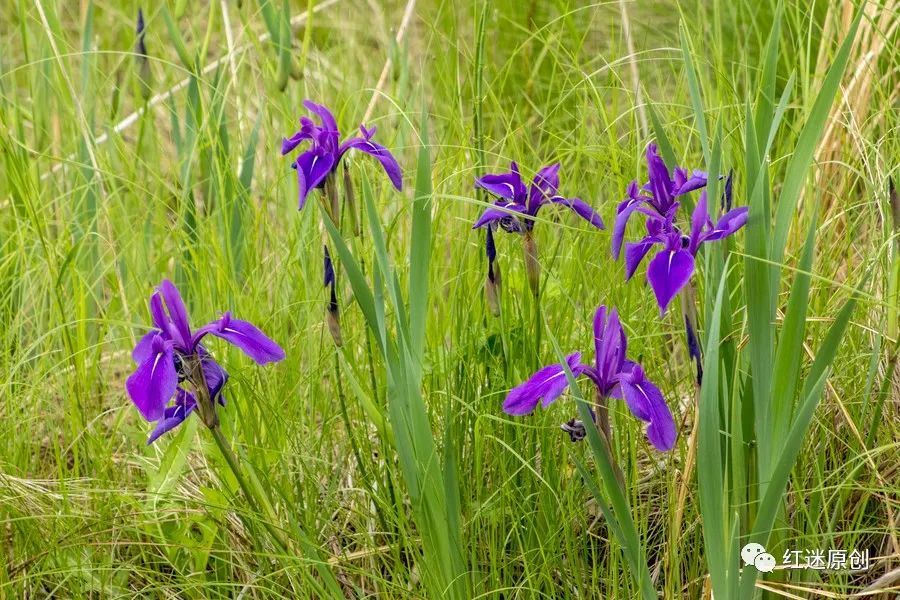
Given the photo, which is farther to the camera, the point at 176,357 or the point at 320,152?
the point at 320,152

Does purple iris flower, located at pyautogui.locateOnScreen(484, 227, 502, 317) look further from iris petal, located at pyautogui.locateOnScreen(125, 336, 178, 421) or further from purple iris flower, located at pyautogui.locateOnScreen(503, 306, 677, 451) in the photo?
iris petal, located at pyautogui.locateOnScreen(125, 336, 178, 421)

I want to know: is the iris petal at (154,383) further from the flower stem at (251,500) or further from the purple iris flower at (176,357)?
the flower stem at (251,500)

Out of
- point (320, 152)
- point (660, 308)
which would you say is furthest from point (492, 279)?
point (660, 308)

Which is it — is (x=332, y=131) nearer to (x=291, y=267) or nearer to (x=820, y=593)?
(x=291, y=267)

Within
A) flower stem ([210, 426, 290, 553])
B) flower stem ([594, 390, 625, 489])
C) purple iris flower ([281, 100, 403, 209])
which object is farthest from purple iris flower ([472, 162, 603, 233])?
flower stem ([210, 426, 290, 553])

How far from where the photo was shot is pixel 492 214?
4.46ft

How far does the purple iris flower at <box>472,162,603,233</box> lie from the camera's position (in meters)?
1.36

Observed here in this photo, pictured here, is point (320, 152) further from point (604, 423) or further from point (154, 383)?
point (604, 423)

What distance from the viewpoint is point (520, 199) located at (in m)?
1.38

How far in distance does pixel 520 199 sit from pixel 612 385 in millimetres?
327

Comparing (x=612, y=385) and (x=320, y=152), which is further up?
(x=320, y=152)

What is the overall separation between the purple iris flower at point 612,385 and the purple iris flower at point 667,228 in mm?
65

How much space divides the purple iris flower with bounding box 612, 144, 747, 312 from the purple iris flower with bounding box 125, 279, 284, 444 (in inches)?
16.8

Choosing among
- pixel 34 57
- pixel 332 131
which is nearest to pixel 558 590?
pixel 332 131
